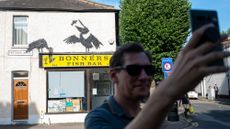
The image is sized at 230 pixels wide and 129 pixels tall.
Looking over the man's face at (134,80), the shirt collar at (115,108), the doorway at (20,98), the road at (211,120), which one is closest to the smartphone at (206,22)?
the man's face at (134,80)

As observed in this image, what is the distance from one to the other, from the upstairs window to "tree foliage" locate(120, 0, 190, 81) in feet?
29.7

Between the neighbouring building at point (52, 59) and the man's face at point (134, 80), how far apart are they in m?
18.9

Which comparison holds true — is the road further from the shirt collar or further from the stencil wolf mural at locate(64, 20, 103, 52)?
the shirt collar

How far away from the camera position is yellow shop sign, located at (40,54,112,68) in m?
20.8

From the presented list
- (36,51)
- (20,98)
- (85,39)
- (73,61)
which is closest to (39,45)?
(36,51)

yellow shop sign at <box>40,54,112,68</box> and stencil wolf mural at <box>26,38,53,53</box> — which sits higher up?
stencil wolf mural at <box>26,38,53,53</box>

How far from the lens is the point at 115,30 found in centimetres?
2202

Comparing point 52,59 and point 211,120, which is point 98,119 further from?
point 52,59

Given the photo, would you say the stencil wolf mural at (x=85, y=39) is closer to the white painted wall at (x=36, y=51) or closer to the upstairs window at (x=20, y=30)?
the white painted wall at (x=36, y=51)

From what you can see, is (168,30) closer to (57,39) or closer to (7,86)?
(57,39)

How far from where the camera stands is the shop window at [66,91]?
20.9 metres

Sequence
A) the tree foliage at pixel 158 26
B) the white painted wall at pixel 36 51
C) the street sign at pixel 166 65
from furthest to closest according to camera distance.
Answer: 1. the tree foliage at pixel 158 26
2. the white painted wall at pixel 36 51
3. the street sign at pixel 166 65

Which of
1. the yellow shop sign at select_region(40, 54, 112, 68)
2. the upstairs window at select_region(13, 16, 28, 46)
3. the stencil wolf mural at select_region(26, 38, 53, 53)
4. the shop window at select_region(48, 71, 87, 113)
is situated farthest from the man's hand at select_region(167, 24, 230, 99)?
the upstairs window at select_region(13, 16, 28, 46)

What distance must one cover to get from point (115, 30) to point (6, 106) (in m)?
7.83
